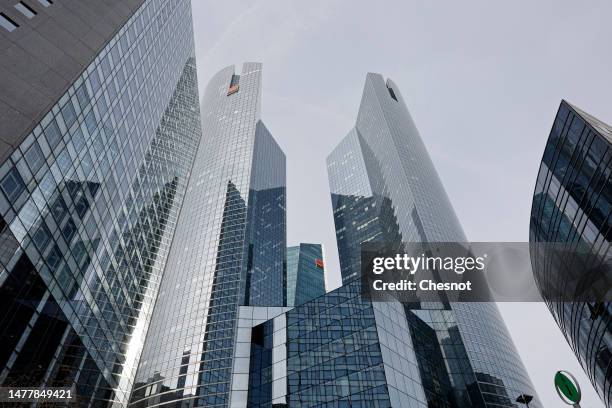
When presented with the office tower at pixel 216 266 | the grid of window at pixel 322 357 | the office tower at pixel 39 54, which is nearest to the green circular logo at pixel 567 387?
the office tower at pixel 39 54

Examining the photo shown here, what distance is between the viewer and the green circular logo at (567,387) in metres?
10.5

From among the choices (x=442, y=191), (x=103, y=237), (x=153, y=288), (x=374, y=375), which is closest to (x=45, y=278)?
(x=103, y=237)

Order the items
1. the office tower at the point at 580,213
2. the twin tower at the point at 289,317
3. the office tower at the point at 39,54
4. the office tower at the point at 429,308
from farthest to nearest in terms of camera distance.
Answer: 1. the office tower at the point at 429,308
2. the twin tower at the point at 289,317
3. the office tower at the point at 580,213
4. the office tower at the point at 39,54

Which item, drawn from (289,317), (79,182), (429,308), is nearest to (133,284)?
(289,317)

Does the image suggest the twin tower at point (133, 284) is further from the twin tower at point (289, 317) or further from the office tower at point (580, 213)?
the office tower at point (580, 213)

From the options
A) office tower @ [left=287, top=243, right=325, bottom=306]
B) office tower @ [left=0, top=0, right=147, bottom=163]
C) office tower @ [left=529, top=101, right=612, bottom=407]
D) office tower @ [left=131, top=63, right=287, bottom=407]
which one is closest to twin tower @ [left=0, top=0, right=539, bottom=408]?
office tower @ [left=0, top=0, right=147, bottom=163]

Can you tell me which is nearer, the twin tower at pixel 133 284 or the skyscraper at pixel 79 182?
the skyscraper at pixel 79 182

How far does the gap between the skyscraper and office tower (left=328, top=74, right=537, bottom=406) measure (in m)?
31.9

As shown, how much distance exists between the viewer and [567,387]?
10.7 metres

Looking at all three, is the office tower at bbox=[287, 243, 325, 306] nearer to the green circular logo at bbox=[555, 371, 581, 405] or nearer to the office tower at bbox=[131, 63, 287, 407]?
the office tower at bbox=[131, 63, 287, 407]

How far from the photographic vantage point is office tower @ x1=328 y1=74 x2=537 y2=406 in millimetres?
62125

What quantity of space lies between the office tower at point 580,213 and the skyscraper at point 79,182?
147ft

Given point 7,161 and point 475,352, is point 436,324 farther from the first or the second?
point 7,161

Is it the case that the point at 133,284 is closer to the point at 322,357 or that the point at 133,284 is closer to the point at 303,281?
the point at 322,357
